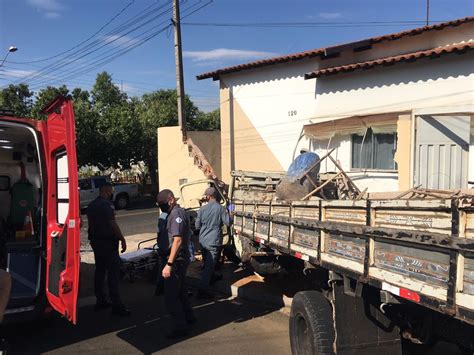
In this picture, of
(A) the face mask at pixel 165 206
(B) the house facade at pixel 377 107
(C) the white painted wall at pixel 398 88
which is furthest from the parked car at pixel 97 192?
(A) the face mask at pixel 165 206

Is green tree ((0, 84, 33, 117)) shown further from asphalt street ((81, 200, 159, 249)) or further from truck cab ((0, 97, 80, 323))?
truck cab ((0, 97, 80, 323))

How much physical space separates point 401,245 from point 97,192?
19.3 meters

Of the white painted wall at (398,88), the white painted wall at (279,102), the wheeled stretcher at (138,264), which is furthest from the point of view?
Result: the white painted wall at (279,102)

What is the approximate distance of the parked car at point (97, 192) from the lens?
20.8 m

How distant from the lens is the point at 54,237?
4617 mm

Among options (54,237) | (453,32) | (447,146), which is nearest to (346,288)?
(54,237)

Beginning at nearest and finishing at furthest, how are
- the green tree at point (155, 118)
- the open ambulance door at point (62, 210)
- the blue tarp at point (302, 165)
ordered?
the open ambulance door at point (62, 210) < the blue tarp at point (302, 165) < the green tree at point (155, 118)

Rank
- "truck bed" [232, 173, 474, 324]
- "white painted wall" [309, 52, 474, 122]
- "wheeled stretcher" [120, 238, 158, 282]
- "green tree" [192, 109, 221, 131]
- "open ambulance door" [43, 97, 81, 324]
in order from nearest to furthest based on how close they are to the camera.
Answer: "truck bed" [232, 173, 474, 324], "open ambulance door" [43, 97, 81, 324], "wheeled stretcher" [120, 238, 158, 282], "white painted wall" [309, 52, 474, 122], "green tree" [192, 109, 221, 131]

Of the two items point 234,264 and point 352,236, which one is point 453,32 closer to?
point 234,264

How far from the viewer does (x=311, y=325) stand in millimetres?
3639

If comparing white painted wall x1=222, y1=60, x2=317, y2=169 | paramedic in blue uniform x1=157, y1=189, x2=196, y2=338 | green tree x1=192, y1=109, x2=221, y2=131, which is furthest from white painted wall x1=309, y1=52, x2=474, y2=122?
green tree x1=192, y1=109, x2=221, y2=131

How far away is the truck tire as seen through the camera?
2284 cm

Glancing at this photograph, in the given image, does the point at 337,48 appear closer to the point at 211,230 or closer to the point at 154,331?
the point at 211,230

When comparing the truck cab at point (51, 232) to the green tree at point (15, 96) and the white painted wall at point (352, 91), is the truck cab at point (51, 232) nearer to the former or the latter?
the white painted wall at point (352, 91)
